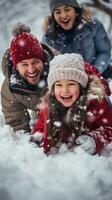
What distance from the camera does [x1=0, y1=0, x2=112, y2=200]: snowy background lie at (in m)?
2.46

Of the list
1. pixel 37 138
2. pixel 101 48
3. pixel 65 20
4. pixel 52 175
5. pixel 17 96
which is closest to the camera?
pixel 52 175

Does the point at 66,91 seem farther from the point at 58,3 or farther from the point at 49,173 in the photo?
the point at 58,3

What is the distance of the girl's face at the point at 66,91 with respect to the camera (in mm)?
3195

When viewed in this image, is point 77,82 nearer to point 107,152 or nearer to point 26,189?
point 107,152

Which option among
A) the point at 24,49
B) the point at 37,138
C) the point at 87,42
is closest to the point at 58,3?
the point at 87,42

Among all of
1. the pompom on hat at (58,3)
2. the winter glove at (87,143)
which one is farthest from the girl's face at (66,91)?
the pompom on hat at (58,3)

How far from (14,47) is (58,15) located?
3.23 ft

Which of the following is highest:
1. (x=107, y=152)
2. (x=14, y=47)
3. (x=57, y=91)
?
(x=14, y=47)

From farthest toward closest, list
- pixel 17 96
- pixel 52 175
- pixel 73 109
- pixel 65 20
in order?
pixel 65 20 → pixel 17 96 → pixel 73 109 → pixel 52 175

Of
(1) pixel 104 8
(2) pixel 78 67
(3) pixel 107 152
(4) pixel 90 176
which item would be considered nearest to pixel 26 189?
(4) pixel 90 176

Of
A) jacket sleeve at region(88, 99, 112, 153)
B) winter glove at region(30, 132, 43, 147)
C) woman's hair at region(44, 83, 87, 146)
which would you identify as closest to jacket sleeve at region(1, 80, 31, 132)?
winter glove at region(30, 132, 43, 147)

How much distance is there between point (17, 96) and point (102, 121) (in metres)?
0.88

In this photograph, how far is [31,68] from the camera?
3.70 meters

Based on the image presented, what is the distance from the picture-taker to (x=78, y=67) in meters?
3.30
